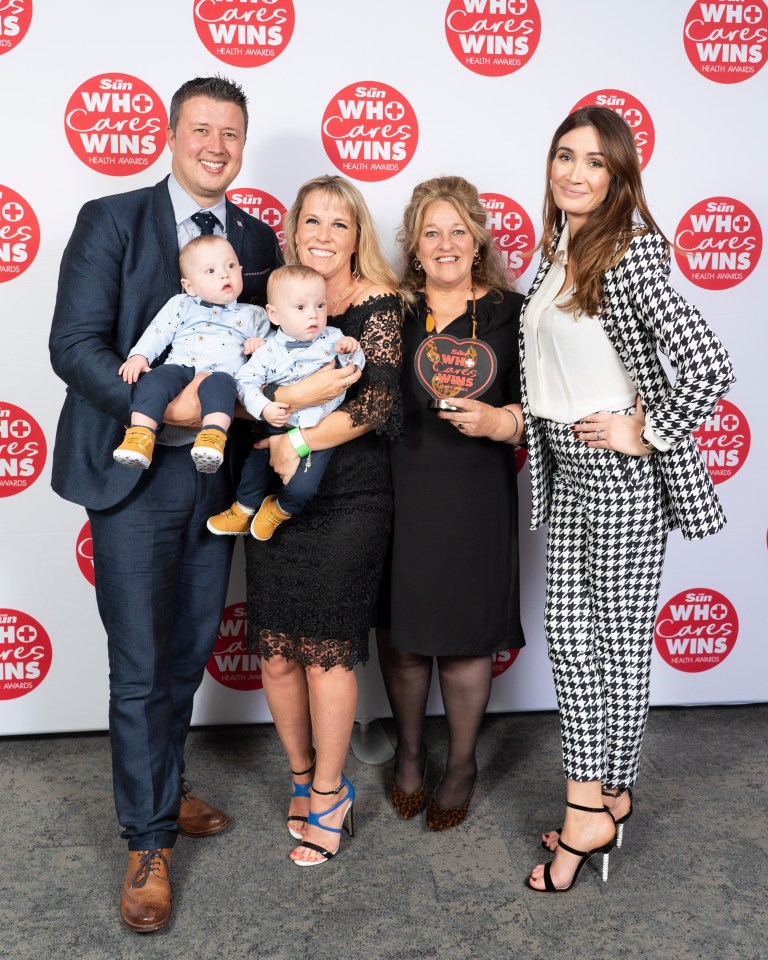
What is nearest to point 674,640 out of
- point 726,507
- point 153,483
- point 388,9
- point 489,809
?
point 726,507

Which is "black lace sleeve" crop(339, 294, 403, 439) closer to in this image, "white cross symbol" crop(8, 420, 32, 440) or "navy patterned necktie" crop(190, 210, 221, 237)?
"navy patterned necktie" crop(190, 210, 221, 237)

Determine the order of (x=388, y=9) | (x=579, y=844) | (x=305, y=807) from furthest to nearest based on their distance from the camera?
(x=388, y=9)
(x=305, y=807)
(x=579, y=844)

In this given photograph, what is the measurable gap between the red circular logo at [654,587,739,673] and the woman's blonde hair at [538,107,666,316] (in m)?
1.60

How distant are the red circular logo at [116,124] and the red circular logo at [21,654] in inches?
58.1

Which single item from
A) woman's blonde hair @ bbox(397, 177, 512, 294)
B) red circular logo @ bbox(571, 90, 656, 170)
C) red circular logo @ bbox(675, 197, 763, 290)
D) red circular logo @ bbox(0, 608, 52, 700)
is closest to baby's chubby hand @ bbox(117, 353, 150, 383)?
woman's blonde hair @ bbox(397, 177, 512, 294)

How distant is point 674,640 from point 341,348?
1875 mm

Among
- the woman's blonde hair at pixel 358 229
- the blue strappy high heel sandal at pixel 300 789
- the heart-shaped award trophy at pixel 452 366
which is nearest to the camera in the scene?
the woman's blonde hair at pixel 358 229

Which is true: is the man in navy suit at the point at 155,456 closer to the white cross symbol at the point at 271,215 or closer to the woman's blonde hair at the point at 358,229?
the woman's blonde hair at the point at 358,229

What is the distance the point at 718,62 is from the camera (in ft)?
9.86

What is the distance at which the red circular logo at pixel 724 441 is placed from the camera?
10.5 feet

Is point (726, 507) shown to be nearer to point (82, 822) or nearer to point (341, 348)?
point (341, 348)

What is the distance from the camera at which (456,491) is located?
2.46 meters

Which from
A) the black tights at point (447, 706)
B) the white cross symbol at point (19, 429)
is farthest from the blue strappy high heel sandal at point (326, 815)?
the white cross symbol at point (19, 429)

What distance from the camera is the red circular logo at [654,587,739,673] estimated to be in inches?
130
